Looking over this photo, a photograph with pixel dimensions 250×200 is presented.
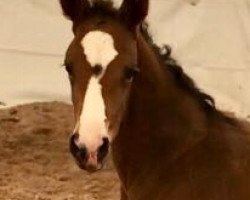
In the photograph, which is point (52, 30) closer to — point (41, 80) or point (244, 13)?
point (41, 80)

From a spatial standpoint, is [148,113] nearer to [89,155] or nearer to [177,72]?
[177,72]

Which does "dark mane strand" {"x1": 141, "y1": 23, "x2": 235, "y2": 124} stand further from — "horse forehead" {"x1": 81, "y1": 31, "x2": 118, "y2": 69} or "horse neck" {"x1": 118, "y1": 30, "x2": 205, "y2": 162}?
"horse forehead" {"x1": 81, "y1": 31, "x2": 118, "y2": 69}

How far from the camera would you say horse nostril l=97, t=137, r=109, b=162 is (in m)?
1.42

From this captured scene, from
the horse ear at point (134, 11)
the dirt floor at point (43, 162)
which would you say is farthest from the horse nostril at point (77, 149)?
the dirt floor at point (43, 162)

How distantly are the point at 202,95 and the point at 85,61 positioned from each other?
373mm

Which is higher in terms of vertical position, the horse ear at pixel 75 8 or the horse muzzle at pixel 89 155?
the horse ear at pixel 75 8

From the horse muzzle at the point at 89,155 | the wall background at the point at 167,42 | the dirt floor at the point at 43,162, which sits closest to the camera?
the horse muzzle at the point at 89,155

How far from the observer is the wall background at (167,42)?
10.6 ft

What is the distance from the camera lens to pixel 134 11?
1.61 meters

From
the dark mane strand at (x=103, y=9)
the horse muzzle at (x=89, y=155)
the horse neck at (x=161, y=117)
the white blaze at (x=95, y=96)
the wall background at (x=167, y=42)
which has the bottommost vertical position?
the wall background at (x=167, y=42)

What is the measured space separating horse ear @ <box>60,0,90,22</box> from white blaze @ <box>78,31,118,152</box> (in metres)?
0.11

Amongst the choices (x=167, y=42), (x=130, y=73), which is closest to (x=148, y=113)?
(x=130, y=73)

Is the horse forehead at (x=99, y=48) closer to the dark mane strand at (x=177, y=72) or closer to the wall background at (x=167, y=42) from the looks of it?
the dark mane strand at (x=177, y=72)

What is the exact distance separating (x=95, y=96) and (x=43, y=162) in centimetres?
122
